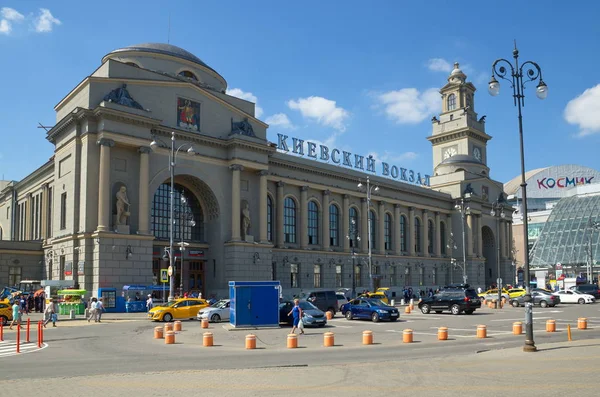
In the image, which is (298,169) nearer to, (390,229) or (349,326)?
(390,229)

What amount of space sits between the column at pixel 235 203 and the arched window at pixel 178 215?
3616 mm

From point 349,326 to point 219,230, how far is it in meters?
25.2

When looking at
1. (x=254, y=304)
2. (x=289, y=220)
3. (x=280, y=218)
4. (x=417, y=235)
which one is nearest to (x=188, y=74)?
(x=280, y=218)

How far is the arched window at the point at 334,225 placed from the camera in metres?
72.8

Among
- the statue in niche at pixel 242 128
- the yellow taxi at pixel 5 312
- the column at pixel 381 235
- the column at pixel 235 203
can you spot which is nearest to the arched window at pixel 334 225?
the column at pixel 381 235

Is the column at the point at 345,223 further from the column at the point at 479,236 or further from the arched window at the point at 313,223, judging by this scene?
the column at the point at 479,236

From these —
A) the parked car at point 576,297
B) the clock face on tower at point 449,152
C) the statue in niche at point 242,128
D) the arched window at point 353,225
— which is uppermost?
the clock face on tower at point 449,152

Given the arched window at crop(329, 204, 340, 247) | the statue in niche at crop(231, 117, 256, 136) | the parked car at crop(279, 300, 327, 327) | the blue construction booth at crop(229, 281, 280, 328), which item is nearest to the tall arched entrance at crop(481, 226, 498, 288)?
the arched window at crop(329, 204, 340, 247)

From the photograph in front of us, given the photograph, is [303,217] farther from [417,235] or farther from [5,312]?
[5,312]

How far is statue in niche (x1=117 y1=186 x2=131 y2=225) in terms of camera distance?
47.7m

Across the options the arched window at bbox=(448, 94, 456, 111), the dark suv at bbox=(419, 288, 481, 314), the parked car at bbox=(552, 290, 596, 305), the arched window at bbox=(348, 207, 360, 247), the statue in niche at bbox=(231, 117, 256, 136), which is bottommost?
the parked car at bbox=(552, 290, 596, 305)

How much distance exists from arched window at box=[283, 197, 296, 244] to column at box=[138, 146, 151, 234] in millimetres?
19852

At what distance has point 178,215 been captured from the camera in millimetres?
55844

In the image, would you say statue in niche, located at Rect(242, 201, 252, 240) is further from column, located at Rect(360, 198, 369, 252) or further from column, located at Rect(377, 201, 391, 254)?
column, located at Rect(377, 201, 391, 254)
